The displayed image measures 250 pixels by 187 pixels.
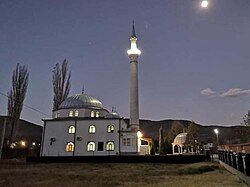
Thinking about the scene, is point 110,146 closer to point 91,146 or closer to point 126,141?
point 126,141

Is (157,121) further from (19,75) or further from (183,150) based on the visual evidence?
(19,75)

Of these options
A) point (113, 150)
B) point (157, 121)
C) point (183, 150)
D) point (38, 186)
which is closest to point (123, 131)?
point (113, 150)

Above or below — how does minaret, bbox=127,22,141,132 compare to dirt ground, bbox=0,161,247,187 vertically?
above

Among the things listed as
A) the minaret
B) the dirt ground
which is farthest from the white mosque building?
the dirt ground

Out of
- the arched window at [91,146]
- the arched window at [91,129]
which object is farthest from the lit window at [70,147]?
the arched window at [91,129]

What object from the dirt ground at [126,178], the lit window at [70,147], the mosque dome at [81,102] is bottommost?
the dirt ground at [126,178]

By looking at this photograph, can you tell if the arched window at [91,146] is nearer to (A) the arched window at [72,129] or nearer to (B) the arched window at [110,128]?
(B) the arched window at [110,128]

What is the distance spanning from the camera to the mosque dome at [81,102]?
47822 mm

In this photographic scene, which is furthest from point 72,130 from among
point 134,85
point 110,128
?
point 134,85

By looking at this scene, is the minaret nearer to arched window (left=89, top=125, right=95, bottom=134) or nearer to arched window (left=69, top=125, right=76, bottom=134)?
arched window (left=89, top=125, right=95, bottom=134)

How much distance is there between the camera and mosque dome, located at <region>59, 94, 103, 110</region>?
157 ft

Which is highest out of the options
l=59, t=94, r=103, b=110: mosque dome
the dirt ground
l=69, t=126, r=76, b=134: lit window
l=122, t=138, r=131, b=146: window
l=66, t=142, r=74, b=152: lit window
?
l=59, t=94, r=103, b=110: mosque dome

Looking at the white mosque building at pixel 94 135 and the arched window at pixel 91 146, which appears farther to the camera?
the arched window at pixel 91 146

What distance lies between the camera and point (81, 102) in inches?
1907
